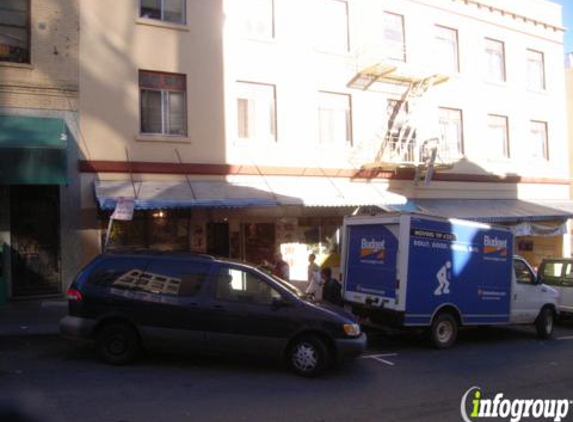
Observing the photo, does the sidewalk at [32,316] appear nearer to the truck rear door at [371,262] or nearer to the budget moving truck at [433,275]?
the truck rear door at [371,262]

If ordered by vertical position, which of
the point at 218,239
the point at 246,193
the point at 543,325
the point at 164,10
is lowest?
the point at 543,325

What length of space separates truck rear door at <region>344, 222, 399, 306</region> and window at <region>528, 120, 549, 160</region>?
46.3 feet

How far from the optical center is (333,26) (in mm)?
16453

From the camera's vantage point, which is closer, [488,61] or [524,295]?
[524,295]

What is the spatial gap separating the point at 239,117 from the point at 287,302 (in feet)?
27.9

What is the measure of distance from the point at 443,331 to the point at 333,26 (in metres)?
10.7

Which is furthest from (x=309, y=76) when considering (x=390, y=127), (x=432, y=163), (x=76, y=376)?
(x=76, y=376)

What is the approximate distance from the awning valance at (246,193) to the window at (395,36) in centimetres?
494

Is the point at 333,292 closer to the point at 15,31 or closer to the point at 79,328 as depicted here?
the point at 79,328

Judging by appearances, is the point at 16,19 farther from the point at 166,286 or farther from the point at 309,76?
the point at 166,286

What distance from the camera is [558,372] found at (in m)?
8.26

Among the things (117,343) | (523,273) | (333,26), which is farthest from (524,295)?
(333,26)

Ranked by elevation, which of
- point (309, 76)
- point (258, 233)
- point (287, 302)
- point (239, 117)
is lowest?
point (287, 302)

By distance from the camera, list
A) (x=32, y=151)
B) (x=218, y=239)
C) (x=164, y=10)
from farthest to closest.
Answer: (x=218, y=239) < (x=164, y=10) < (x=32, y=151)
